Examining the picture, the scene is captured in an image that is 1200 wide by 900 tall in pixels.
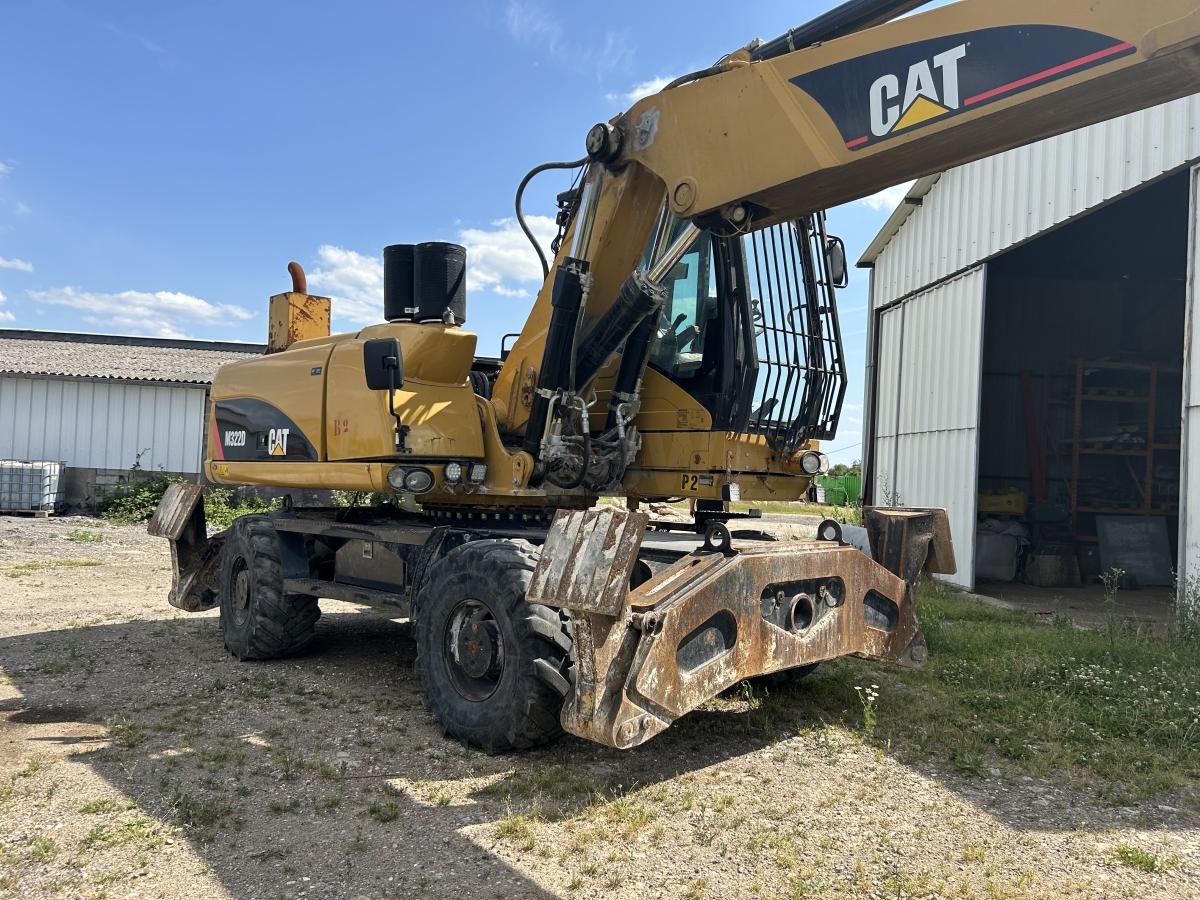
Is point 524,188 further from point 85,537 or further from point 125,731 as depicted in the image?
point 85,537

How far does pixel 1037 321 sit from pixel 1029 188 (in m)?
5.80

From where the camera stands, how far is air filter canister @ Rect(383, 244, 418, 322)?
20.5ft

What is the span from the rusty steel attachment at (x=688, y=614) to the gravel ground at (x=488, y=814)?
51 cm

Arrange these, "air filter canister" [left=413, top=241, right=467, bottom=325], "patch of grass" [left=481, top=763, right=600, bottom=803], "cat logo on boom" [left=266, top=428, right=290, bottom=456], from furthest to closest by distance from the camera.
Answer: "cat logo on boom" [left=266, top=428, right=290, bottom=456]
"air filter canister" [left=413, top=241, right=467, bottom=325]
"patch of grass" [left=481, top=763, right=600, bottom=803]

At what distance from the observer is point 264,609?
6902mm

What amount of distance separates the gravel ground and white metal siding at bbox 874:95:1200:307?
6.77 m

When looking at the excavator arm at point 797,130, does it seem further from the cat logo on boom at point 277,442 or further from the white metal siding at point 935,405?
the white metal siding at point 935,405

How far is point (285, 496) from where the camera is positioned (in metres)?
7.79

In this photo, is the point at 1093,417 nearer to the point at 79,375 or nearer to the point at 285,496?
the point at 285,496

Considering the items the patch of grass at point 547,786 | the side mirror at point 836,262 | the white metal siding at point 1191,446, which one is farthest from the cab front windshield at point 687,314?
the white metal siding at point 1191,446

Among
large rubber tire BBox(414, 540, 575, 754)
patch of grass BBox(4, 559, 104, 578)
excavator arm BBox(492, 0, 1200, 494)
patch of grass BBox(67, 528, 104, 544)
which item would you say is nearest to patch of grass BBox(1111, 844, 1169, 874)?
large rubber tire BBox(414, 540, 575, 754)

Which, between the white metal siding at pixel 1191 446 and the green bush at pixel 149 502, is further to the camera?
the green bush at pixel 149 502

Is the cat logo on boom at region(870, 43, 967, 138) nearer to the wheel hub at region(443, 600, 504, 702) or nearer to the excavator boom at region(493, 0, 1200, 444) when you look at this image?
the excavator boom at region(493, 0, 1200, 444)

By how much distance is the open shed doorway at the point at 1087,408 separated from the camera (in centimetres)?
1278
